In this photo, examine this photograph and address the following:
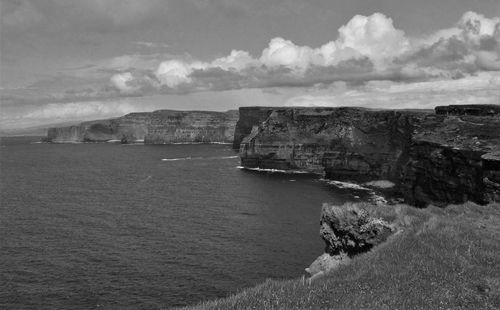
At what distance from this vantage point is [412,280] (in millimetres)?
18016

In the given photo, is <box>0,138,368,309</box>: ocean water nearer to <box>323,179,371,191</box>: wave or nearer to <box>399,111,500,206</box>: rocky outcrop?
<box>323,179,371,191</box>: wave

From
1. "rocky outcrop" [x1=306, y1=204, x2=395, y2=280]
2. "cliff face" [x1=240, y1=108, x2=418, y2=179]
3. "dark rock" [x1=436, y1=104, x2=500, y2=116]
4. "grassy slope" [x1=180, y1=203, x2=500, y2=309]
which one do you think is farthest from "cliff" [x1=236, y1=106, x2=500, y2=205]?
"grassy slope" [x1=180, y1=203, x2=500, y2=309]

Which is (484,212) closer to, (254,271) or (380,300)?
(380,300)

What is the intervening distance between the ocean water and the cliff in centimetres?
1512

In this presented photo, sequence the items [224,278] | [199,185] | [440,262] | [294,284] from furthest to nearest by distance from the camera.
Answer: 1. [199,185]
2. [224,278]
3. [440,262]
4. [294,284]

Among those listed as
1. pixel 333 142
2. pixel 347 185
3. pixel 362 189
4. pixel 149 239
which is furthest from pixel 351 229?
pixel 333 142

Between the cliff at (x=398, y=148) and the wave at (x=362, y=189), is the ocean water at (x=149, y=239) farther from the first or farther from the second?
the cliff at (x=398, y=148)

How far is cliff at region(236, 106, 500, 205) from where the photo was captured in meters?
62.0

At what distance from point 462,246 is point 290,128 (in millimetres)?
116928

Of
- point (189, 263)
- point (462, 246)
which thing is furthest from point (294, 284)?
point (189, 263)

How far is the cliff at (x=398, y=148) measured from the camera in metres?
62.0

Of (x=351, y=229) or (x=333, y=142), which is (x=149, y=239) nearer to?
(x=351, y=229)

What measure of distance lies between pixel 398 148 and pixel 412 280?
9693 cm

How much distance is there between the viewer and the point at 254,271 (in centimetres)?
4662
